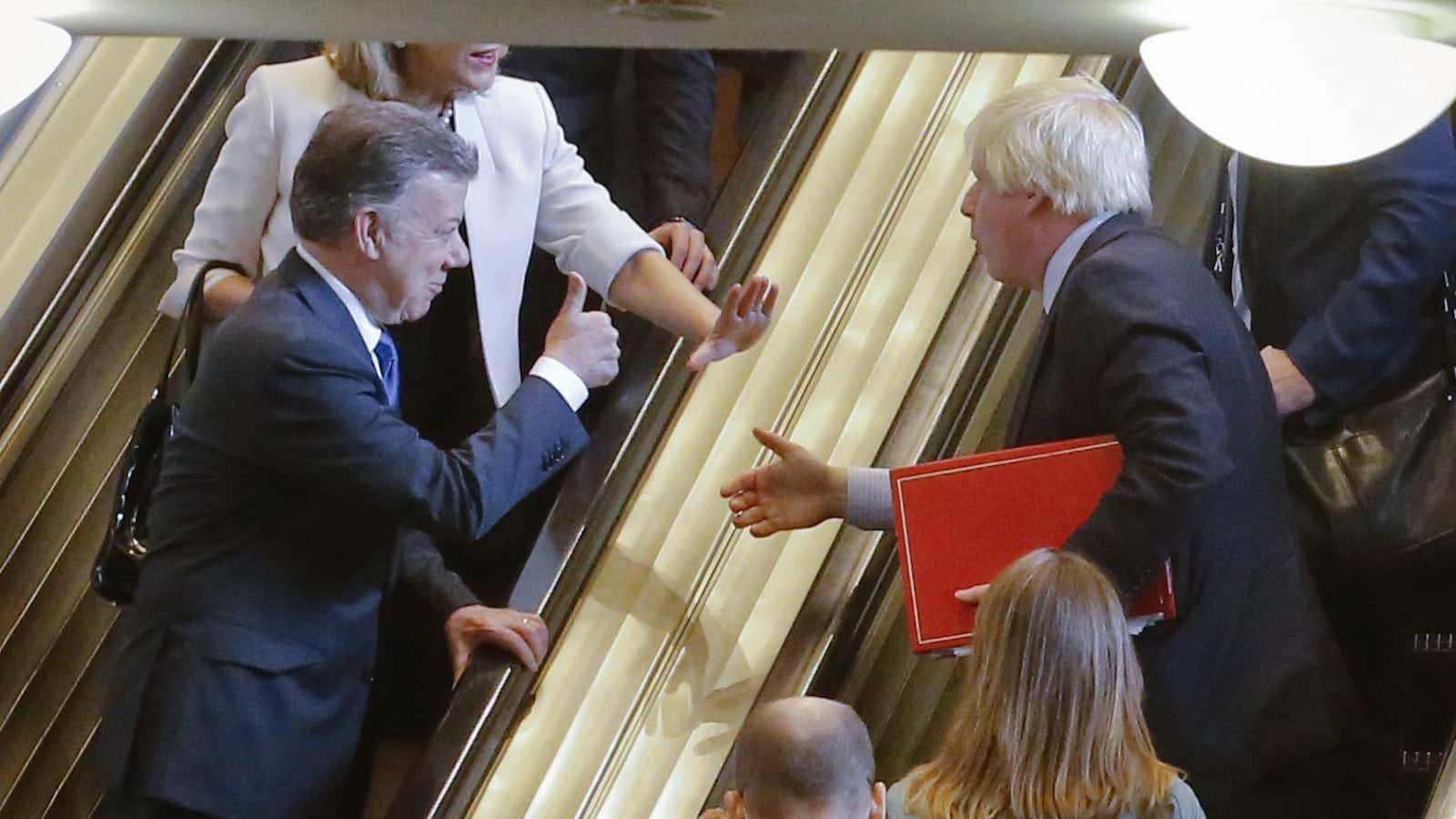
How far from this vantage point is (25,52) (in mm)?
1160

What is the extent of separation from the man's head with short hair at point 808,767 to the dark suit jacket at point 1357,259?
125 cm

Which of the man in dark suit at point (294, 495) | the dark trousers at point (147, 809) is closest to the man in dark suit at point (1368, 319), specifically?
the man in dark suit at point (294, 495)

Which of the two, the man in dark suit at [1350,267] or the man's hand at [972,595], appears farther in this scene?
the man in dark suit at [1350,267]

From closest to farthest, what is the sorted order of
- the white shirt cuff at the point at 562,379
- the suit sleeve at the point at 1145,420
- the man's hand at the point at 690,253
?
1. the suit sleeve at the point at 1145,420
2. the white shirt cuff at the point at 562,379
3. the man's hand at the point at 690,253

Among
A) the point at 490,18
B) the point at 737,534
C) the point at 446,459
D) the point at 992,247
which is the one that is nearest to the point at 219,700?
the point at 446,459

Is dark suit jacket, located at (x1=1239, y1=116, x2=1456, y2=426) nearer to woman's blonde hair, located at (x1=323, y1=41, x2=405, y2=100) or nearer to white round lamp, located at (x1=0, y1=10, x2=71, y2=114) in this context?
woman's blonde hair, located at (x1=323, y1=41, x2=405, y2=100)

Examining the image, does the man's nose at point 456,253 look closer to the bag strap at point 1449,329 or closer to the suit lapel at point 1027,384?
the suit lapel at point 1027,384

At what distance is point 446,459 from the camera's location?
3.08 m

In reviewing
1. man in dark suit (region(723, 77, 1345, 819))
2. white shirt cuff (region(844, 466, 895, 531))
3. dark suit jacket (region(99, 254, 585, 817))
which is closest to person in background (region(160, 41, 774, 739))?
dark suit jacket (region(99, 254, 585, 817))

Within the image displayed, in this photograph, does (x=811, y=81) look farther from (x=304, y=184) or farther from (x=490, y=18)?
(x=490, y=18)

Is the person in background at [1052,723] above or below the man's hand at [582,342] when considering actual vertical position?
below

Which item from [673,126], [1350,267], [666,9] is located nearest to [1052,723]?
[1350,267]

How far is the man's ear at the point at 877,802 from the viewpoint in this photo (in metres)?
2.55

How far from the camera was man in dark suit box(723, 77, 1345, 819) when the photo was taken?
2.87 metres
